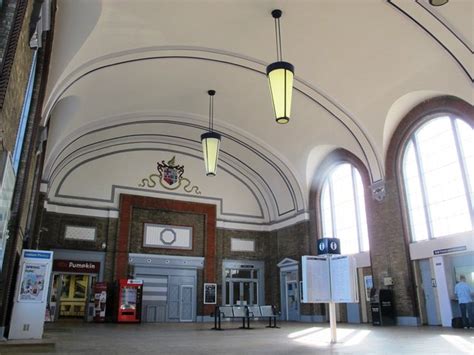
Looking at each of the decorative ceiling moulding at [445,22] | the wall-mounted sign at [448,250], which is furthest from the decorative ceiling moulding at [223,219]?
the decorative ceiling moulding at [445,22]

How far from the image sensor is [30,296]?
7.00 metres

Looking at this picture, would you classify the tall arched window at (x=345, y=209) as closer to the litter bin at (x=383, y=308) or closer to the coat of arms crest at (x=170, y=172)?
the litter bin at (x=383, y=308)

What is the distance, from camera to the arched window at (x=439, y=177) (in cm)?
1009

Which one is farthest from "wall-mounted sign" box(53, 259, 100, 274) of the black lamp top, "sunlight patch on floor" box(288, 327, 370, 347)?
the black lamp top

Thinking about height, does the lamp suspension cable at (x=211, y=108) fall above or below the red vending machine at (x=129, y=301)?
above

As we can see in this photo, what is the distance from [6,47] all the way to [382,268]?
1110cm

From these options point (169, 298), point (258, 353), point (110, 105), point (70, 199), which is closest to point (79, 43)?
point (110, 105)

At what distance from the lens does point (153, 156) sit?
16.5 meters

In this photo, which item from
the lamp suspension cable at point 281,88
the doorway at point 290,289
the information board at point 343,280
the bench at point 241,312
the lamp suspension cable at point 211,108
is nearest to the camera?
the lamp suspension cable at point 281,88

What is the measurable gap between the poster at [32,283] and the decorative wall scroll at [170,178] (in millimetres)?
9071

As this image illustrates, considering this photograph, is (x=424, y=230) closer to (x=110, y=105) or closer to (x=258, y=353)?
(x=258, y=353)

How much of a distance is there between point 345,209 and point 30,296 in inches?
399

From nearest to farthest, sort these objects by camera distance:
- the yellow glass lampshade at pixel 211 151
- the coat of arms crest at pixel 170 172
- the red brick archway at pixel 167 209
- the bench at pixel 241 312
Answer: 1. the yellow glass lampshade at pixel 211 151
2. the bench at pixel 241 312
3. the red brick archway at pixel 167 209
4. the coat of arms crest at pixel 170 172

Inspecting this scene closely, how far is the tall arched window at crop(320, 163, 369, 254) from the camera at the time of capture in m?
13.4
